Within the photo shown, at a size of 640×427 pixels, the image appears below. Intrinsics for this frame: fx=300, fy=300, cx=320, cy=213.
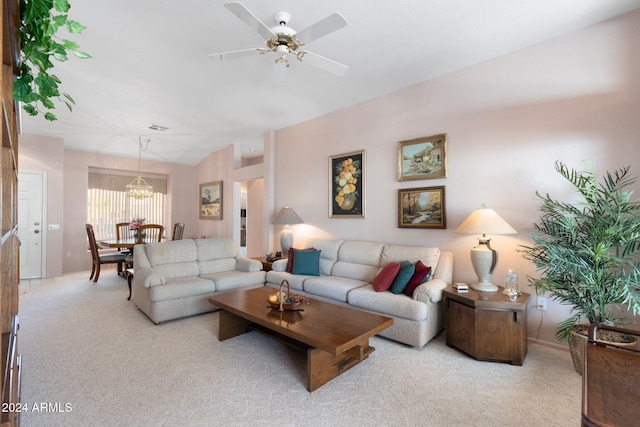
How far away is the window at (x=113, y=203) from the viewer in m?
6.86

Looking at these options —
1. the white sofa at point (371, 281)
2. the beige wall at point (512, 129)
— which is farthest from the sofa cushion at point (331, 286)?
the beige wall at point (512, 129)

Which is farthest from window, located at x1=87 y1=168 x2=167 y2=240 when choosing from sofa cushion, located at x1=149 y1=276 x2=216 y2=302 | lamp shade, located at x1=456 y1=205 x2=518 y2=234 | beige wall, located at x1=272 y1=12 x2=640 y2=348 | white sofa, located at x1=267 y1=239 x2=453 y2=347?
lamp shade, located at x1=456 y1=205 x2=518 y2=234

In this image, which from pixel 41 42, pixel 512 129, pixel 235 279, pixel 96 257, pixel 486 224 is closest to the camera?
pixel 41 42

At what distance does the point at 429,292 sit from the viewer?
9.62 feet

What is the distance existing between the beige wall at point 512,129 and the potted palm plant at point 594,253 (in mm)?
322

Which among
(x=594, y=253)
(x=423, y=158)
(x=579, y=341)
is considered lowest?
(x=579, y=341)

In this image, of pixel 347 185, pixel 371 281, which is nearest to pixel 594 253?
pixel 371 281

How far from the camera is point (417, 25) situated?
271cm

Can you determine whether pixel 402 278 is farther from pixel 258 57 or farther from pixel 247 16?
pixel 258 57

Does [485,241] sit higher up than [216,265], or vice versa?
[485,241]

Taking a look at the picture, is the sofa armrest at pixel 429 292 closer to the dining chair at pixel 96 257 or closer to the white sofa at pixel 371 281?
the white sofa at pixel 371 281

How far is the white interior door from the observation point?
5453mm

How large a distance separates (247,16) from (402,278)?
2716 millimetres

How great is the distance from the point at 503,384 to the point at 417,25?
3.08 metres
